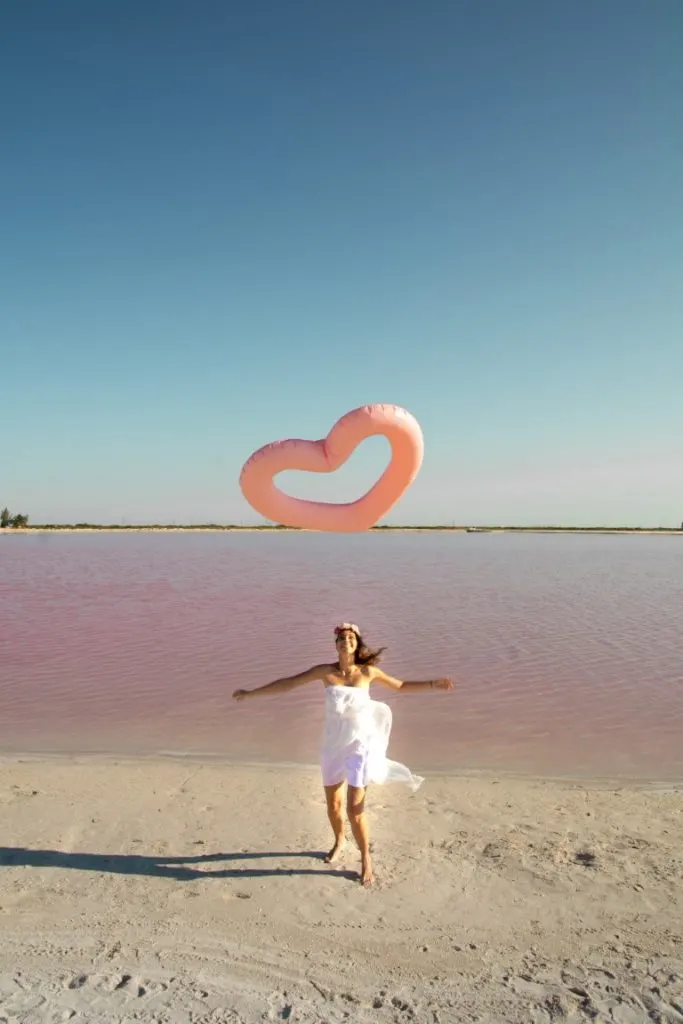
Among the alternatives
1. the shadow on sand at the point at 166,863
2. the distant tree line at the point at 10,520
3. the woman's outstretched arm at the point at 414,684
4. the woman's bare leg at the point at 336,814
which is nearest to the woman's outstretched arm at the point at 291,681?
the woman's outstretched arm at the point at 414,684

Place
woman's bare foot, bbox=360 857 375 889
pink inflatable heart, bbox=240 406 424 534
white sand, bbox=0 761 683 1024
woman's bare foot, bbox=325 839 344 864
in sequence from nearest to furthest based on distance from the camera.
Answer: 1. white sand, bbox=0 761 683 1024
2. woman's bare foot, bbox=360 857 375 889
3. pink inflatable heart, bbox=240 406 424 534
4. woman's bare foot, bbox=325 839 344 864

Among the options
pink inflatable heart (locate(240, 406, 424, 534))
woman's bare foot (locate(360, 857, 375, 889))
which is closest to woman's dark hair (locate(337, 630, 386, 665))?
pink inflatable heart (locate(240, 406, 424, 534))

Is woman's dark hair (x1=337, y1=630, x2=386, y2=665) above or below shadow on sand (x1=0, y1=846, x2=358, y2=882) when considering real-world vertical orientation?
above

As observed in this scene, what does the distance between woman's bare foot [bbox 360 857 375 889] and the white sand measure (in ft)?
0.22

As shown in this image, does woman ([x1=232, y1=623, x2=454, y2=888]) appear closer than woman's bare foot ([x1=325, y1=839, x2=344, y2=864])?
Yes

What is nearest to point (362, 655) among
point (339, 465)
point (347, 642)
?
point (347, 642)

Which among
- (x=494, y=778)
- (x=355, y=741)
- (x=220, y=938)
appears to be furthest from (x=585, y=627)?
(x=220, y=938)

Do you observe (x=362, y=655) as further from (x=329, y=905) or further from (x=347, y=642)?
(x=329, y=905)

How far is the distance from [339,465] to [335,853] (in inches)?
101

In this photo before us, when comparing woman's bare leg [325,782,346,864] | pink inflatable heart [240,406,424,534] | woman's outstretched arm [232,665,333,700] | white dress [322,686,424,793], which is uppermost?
pink inflatable heart [240,406,424,534]

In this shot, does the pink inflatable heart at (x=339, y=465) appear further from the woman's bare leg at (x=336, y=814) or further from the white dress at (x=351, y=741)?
the woman's bare leg at (x=336, y=814)

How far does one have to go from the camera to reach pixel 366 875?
476 centimetres

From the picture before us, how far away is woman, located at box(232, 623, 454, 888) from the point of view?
15.8 feet

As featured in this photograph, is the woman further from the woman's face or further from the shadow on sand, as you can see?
the shadow on sand
